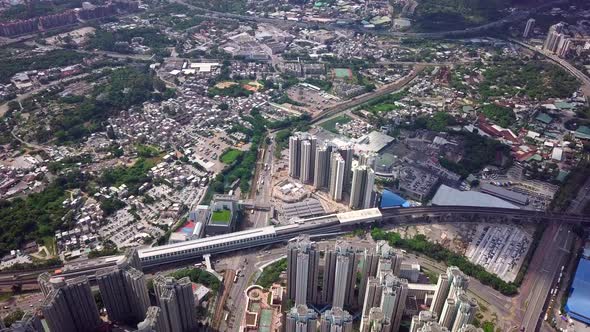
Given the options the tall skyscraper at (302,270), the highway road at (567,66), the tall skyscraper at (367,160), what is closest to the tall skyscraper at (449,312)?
the tall skyscraper at (302,270)

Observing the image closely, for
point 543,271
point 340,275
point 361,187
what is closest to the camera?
point 340,275

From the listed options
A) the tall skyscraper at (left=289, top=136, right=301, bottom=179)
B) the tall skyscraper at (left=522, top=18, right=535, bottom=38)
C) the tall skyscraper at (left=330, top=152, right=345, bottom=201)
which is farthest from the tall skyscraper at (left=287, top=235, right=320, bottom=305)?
the tall skyscraper at (left=522, top=18, right=535, bottom=38)

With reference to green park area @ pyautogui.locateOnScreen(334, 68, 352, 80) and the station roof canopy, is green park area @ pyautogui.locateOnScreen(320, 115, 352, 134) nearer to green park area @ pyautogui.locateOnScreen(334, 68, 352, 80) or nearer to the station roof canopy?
green park area @ pyautogui.locateOnScreen(334, 68, 352, 80)

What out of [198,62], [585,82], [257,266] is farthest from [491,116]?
[198,62]

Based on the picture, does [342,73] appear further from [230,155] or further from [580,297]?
[580,297]

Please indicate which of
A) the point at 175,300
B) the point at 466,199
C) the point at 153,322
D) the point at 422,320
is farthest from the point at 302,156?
the point at 153,322

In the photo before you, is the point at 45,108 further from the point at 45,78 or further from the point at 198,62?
the point at 198,62
